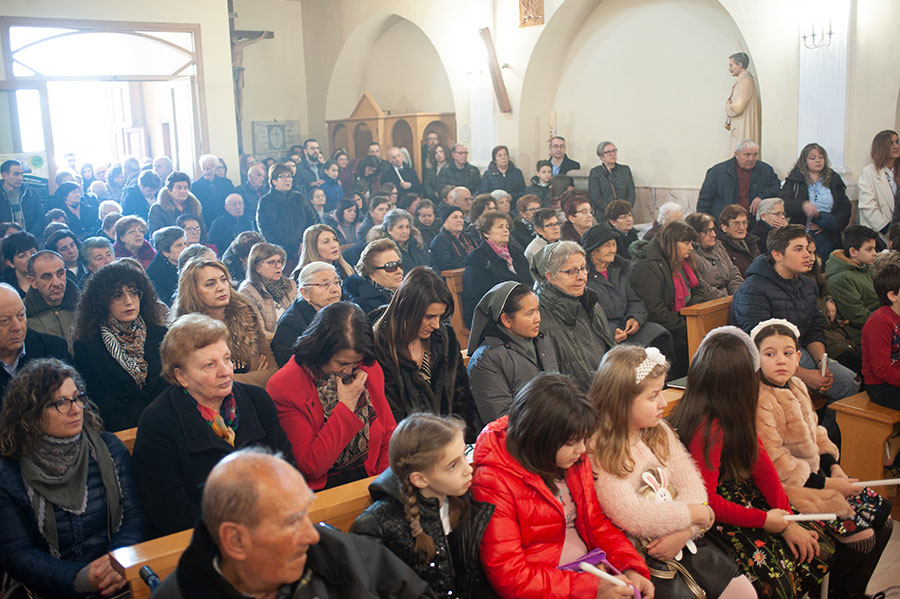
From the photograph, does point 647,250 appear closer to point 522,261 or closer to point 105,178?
point 522,261

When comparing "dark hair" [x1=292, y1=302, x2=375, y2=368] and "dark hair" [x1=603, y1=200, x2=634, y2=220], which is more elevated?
"dark hair" [x1=603, y1=200, x2=634, y2=220]

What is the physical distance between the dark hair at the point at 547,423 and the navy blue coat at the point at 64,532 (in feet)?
3.83

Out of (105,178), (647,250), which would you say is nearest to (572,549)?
(647,250)

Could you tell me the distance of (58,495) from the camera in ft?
7.68

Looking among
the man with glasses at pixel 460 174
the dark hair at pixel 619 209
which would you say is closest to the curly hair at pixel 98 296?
the dark hair at pixel 619 209

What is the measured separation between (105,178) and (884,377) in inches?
397

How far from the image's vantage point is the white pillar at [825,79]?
714 centimetres

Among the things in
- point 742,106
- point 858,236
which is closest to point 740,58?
point 742,106

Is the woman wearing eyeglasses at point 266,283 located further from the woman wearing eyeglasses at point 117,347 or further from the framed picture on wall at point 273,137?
the framed picture on wall at point 273,137

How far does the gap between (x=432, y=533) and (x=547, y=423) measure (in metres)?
0.43

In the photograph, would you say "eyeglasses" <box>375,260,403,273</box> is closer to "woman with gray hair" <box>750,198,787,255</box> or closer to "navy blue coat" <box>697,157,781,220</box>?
"woman with gray hair" <box>750,198,787,255</box>

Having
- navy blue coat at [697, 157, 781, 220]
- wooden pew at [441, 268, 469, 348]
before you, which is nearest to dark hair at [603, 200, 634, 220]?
wooden pew at [441, 268, 469, 348]

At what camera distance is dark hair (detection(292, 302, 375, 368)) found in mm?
2705

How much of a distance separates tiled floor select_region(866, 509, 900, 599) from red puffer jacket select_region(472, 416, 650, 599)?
4.48 feet
